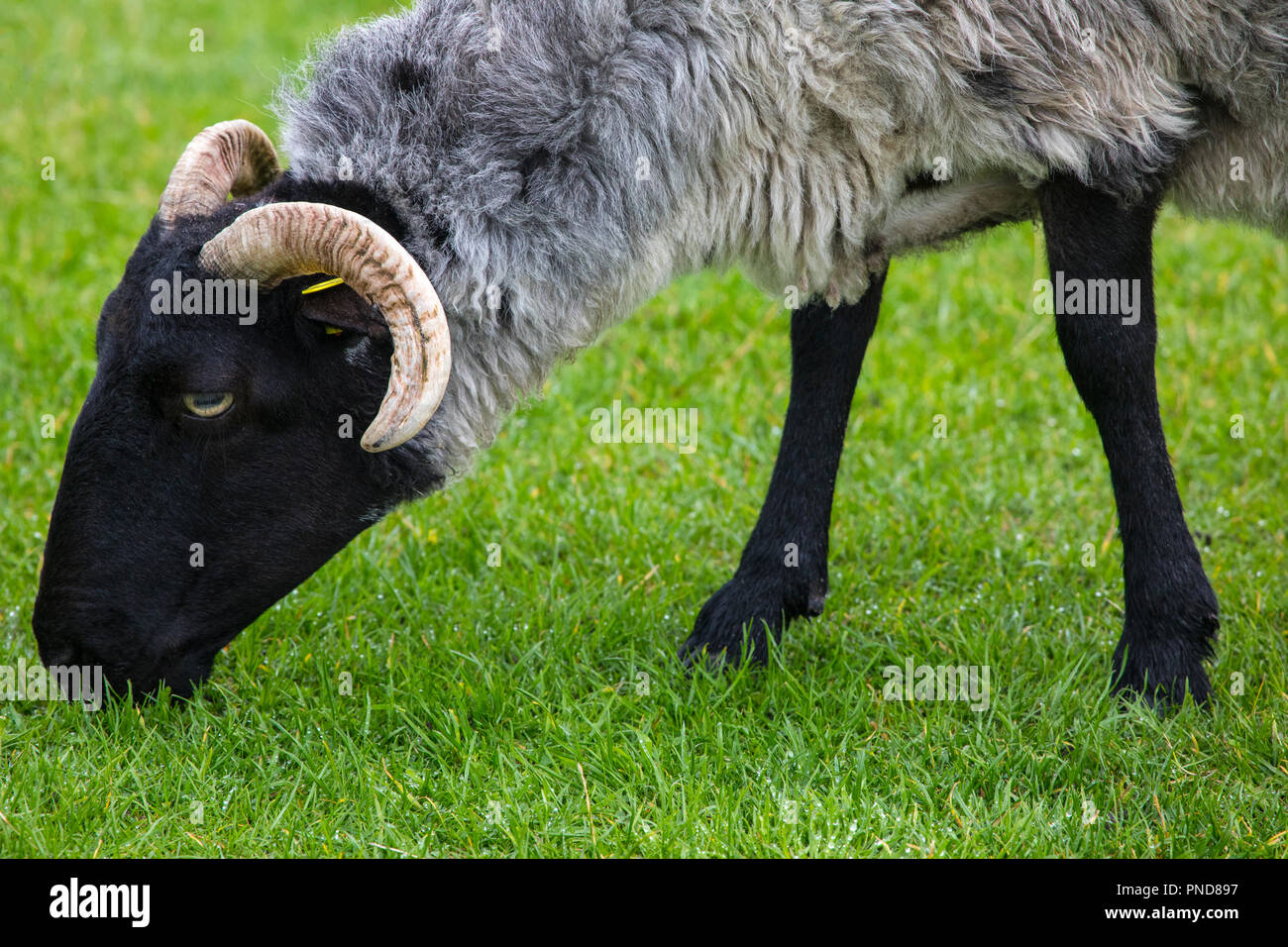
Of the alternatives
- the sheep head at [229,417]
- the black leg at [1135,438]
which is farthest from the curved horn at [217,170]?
the black leg at [1135,438]

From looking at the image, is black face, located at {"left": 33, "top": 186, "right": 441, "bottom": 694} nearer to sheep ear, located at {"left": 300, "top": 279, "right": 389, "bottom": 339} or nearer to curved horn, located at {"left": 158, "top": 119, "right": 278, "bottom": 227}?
sheep ear, located at {"left": 300, "top": 279, "right": 389, "bottom": 339}

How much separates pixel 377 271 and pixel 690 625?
1966mm

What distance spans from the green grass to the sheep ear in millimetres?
1313

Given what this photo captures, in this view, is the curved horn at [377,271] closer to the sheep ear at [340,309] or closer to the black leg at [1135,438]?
the sheep ear at [340,309]

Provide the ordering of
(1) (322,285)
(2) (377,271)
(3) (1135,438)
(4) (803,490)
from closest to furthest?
(2) (377,271), (1) (322,285), (3) (1135,438), (4) (803,490)

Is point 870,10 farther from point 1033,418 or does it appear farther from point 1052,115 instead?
point 1033,418

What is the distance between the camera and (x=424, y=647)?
4.59 meters

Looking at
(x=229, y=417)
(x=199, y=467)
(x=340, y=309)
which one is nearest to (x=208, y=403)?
(x=229, y=417)

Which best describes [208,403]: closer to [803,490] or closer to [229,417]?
[229,417]

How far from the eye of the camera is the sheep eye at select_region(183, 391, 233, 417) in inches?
145

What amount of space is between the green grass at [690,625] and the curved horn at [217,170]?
0.77 metres

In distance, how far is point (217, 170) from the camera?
402 cm

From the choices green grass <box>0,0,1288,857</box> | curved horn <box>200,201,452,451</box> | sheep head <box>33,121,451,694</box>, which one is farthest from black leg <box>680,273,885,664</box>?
curved horn <box>200,201,452,451</box>

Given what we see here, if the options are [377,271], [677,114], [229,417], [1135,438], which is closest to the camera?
[377,271]
